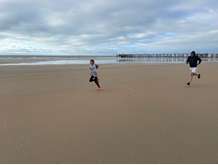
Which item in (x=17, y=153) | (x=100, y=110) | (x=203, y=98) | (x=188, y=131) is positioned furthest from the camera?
(x=203, y=98)

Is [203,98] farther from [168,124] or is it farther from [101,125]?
[101,125]

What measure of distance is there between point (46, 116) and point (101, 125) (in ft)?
5.59

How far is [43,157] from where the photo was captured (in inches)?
180

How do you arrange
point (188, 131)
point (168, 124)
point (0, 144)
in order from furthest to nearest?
1. point (168, 124)
2. point (188, 131)
3. point (0, 144)

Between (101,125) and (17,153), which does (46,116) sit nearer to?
(101,125)

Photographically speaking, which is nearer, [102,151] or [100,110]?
[102,151]

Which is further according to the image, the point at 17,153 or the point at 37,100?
the point at 37,100

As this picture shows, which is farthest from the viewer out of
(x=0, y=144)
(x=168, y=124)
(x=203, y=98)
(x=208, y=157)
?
(x=203, y=98)

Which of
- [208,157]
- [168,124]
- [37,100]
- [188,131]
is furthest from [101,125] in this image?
[37,100]

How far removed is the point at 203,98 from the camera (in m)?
9.86

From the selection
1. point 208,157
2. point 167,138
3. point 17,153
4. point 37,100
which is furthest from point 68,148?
point 37,100

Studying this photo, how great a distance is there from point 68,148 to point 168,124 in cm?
243

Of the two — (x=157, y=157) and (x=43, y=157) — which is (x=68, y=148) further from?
(x=157, y=157)

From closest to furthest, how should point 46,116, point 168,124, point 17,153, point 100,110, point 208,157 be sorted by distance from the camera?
1. point 208,157
2. point 17,153
3. point 168,124
4. point 46,116
5. point 100,110
